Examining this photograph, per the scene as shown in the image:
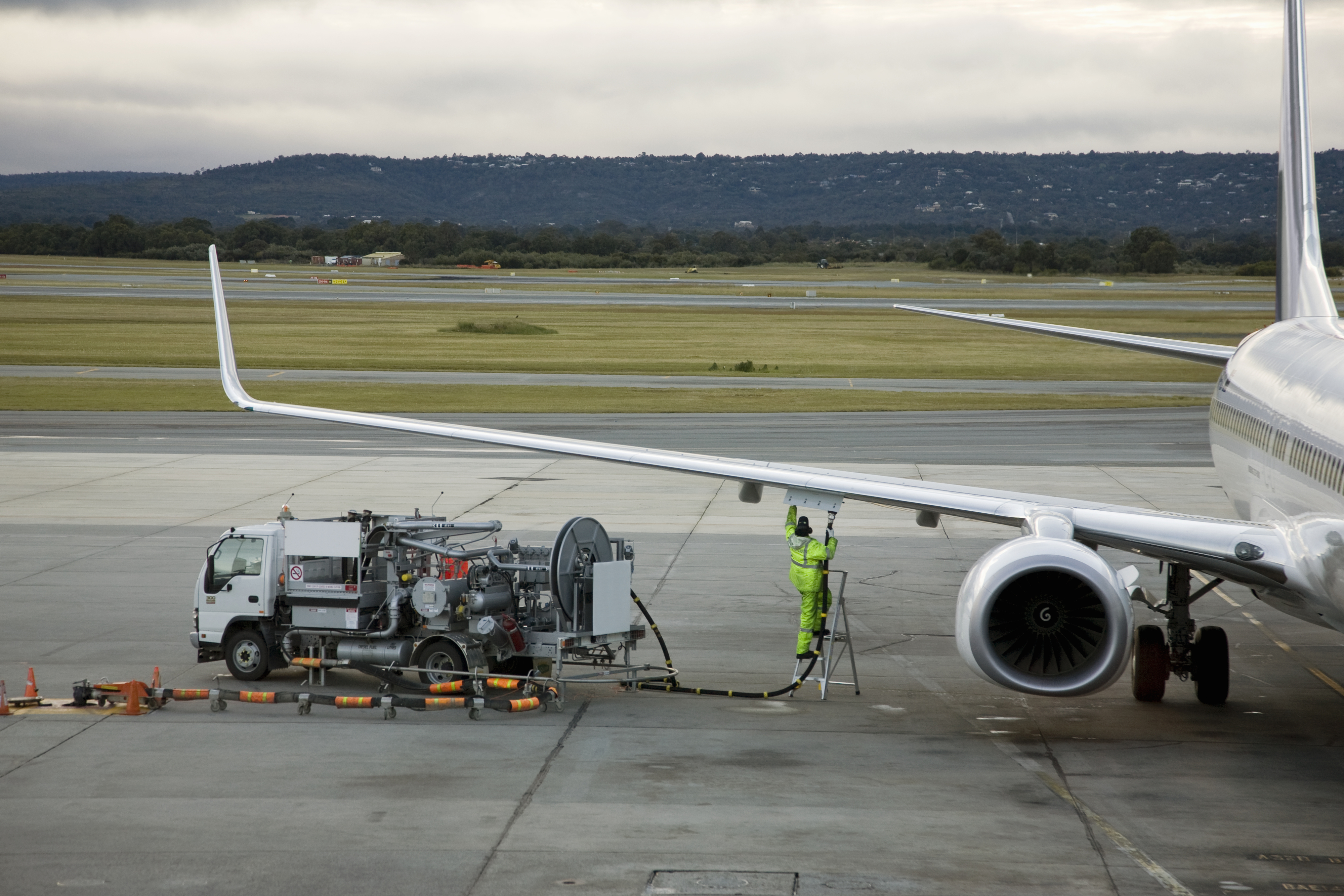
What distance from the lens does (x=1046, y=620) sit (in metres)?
12.6

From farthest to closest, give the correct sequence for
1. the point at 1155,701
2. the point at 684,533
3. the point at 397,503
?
the point at 397,503
the point at 684,533
the point at 1155,701

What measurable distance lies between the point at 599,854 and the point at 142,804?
15.3ft

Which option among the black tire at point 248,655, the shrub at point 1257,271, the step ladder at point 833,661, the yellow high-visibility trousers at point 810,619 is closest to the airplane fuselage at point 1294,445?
the step ladder at point 833,661

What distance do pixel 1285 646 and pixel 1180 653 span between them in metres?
4.14

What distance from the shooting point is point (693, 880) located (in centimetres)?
1066

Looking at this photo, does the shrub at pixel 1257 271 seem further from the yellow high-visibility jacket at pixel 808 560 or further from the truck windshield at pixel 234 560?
the truck windshield at pixel 234 560

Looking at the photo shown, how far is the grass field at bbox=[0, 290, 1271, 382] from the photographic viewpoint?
6694cm

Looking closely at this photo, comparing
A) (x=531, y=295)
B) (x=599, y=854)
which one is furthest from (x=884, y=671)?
(x=531, y=295)

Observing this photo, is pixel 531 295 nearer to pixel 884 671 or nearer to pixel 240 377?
pixel 240 377

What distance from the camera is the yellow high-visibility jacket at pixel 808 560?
16.8 metres

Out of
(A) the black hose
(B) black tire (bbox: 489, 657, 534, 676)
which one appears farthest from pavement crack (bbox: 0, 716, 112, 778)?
(A) the black hose

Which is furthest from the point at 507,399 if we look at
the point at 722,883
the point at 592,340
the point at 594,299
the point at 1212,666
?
the point at 594,299

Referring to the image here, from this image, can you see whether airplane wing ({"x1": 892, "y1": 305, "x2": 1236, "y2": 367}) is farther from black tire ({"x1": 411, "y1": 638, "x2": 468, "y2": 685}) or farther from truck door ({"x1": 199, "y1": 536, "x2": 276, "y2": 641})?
truck door ({"x1": 199, "y1": 536, "x2": 276, "y2": 641})

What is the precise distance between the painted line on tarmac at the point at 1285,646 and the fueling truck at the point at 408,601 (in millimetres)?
9615
